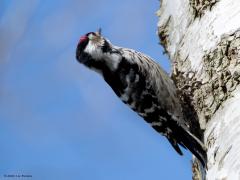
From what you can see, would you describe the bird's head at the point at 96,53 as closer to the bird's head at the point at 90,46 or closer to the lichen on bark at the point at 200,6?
the bird's head at the point at 90,46

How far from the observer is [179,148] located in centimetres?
386

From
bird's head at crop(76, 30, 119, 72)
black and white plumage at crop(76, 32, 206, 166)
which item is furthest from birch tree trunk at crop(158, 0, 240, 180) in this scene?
bird's head at crop(76, 30, 119, 72)

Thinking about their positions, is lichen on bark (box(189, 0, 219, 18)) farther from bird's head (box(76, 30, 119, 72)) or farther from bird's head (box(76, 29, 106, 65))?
bird's head (box(76, 29, 106, 65))

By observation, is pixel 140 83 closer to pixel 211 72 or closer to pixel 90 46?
pixel 90 46

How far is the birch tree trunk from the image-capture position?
109 inches

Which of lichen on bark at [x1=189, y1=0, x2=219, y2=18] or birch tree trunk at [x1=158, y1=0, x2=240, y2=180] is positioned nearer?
birch tree trunk at [x1=158, y1=0, x2=240, y2=180]

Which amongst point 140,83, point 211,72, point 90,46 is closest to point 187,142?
point 211,72

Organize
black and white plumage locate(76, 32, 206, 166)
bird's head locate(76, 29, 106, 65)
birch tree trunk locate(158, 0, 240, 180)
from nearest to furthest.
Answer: birch tree trunk locate(158, 0, 240, 180) < black and white plumage locate(76, 32, 206, 166) < bird's head locate(76, 29, 106, 65)

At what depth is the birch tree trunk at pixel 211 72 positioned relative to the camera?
2.76 meters

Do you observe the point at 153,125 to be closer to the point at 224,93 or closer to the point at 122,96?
the point at 122,96

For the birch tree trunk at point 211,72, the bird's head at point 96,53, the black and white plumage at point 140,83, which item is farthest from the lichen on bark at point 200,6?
the bird's head at point 96,53

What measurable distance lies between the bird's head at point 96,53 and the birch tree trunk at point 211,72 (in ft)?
1.54

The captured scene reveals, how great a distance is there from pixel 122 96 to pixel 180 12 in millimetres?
768

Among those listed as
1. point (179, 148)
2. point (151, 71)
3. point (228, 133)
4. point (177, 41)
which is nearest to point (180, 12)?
point (177, 41)
